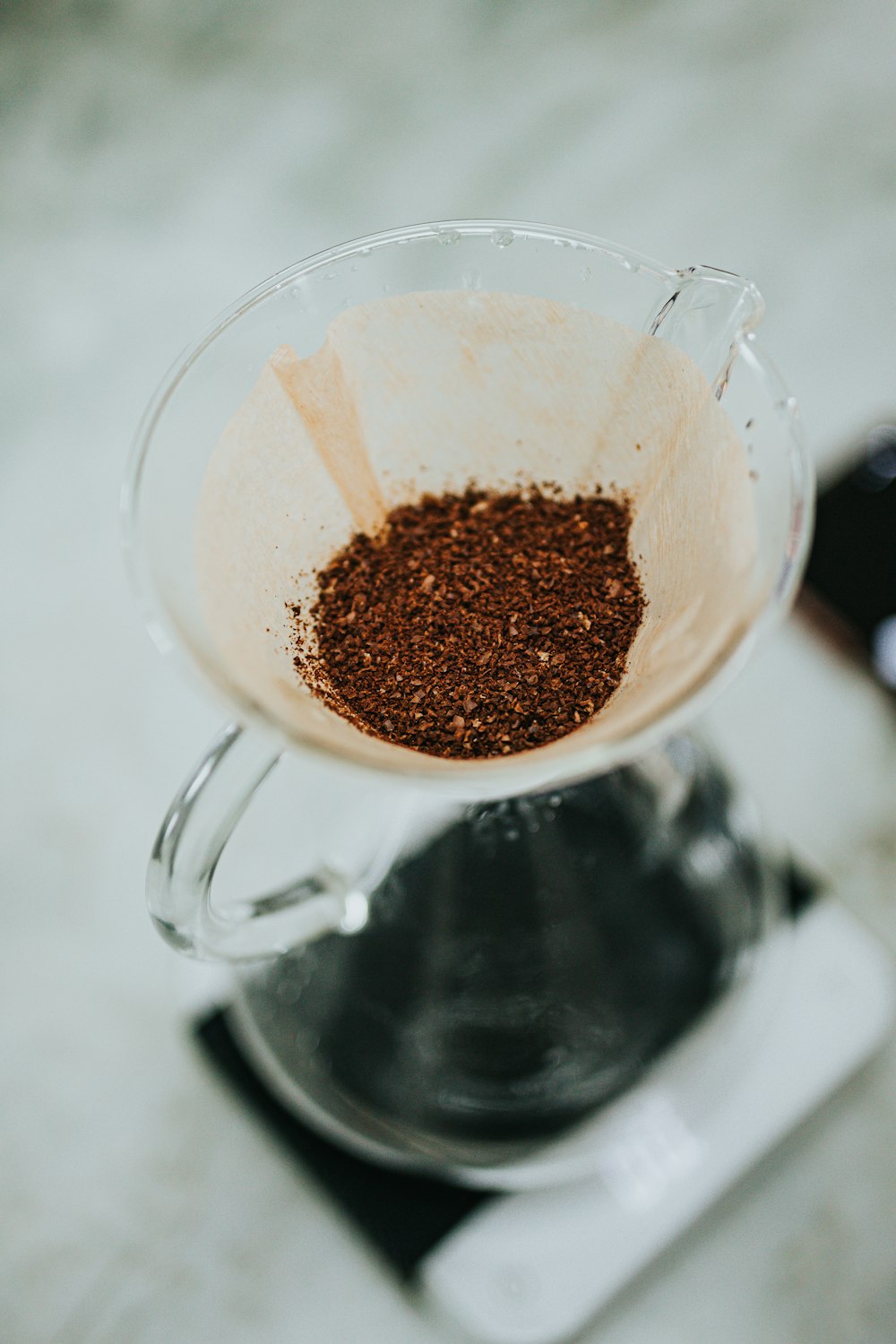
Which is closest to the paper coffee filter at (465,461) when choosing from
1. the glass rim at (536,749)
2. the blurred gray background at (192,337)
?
the glass rim at (536,749)

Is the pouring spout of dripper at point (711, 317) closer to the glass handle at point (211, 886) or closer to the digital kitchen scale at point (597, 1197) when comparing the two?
the glass handle at point (211, 886)

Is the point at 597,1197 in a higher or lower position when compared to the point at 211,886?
lower

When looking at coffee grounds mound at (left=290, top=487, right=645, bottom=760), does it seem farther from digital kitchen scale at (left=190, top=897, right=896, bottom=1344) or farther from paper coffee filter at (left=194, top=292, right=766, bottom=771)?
digital kitchen scale at (left=190, top=897, right=896, bottom=1344)

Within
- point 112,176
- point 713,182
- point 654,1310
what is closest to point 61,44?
point 112,176

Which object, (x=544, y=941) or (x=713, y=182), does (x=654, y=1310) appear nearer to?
(x=544, y=941)

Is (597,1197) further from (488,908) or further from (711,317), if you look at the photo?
(711,317)

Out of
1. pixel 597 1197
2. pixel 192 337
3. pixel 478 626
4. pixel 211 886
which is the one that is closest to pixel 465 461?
pixel 478 626
